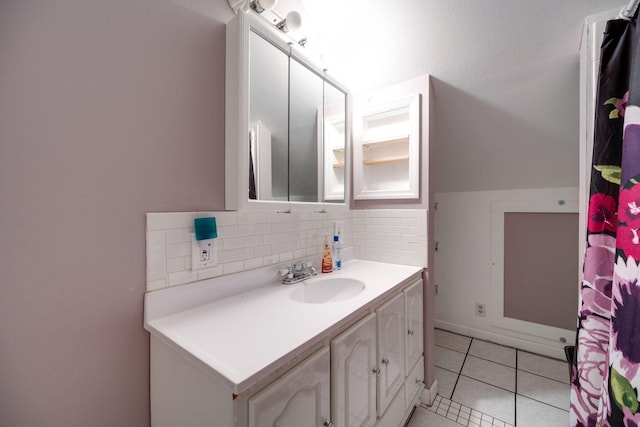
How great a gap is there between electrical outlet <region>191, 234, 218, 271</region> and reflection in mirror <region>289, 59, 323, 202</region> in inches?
19.9

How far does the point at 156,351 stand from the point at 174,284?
22cm

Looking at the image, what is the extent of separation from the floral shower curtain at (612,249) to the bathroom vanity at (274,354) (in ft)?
2.29

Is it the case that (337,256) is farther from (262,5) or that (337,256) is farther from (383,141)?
(262,5)

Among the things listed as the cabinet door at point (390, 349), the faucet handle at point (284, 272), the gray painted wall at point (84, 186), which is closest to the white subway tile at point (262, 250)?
the faucet handle at point (284, 272)

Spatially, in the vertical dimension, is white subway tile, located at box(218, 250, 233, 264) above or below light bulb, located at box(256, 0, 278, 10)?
below

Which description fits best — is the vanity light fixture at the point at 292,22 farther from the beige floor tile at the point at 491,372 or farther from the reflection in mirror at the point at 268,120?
the beige floor tile at the point at 491,372

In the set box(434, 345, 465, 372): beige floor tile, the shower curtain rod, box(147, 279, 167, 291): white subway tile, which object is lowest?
box(434, 345, 465, 372): beige floor tile

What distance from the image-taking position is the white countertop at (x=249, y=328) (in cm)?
61

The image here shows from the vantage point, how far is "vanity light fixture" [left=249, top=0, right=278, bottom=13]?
1.10 metres

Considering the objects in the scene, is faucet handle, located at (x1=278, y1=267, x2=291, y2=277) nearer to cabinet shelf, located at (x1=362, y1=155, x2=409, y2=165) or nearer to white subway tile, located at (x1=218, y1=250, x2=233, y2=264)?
white subway tile, located at (x1=218, y1=250, x2=233, y2=264)

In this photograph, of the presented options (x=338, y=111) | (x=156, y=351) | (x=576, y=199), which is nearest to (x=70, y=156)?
(x=156, y=351)

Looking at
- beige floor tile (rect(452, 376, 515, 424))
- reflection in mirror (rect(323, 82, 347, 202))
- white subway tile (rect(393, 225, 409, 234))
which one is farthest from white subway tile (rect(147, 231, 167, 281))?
beige floor tile (rect(452, 376, 515, 424))

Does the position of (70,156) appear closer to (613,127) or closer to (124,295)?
(124,295)

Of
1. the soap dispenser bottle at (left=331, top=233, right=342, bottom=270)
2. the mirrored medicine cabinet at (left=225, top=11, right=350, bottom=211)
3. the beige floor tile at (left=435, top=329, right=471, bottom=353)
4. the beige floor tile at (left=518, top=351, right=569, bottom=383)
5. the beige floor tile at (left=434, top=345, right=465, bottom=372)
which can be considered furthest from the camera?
the beige floor tile at (left=435, top=329, right=471, bottom=353)
